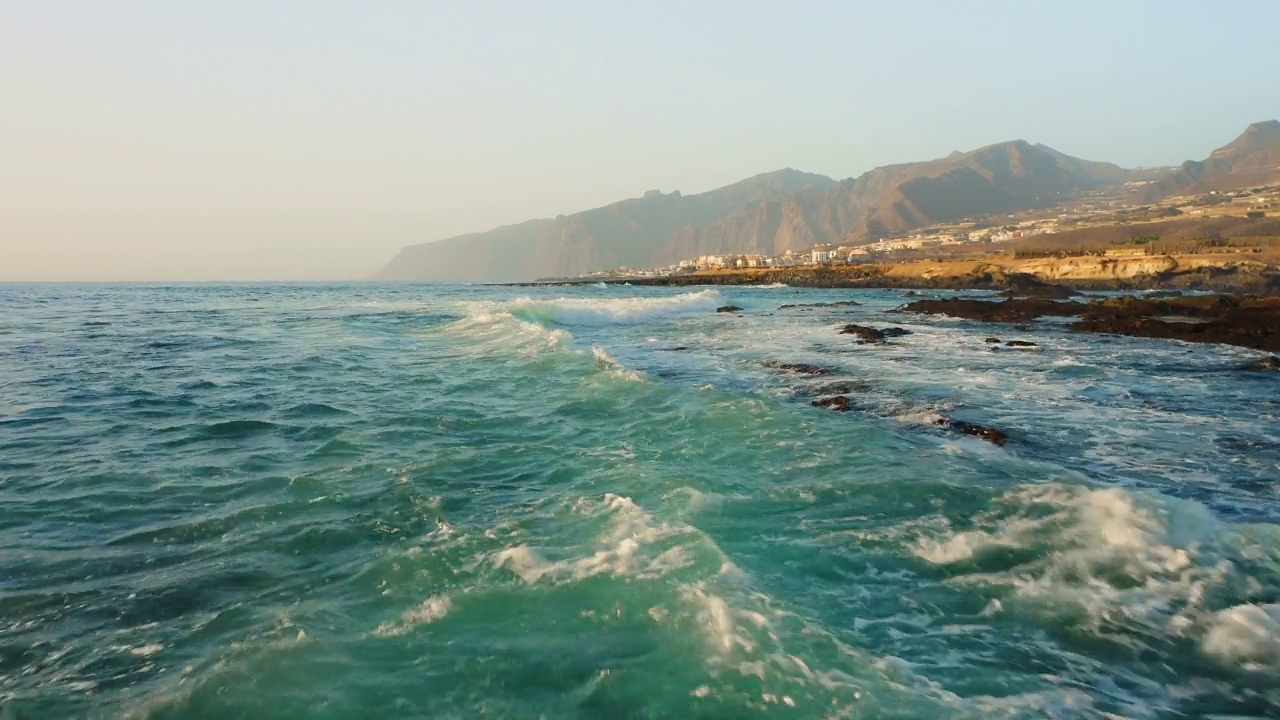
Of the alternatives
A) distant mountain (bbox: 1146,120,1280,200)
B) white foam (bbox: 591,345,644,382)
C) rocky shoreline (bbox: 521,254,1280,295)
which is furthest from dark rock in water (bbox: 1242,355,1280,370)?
distant mountain (bbox: 1146,120,1280,200)

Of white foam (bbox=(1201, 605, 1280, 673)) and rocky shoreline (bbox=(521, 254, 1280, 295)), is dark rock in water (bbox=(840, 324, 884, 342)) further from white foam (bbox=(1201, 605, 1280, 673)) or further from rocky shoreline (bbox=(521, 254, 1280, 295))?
rocky shoreline (bbox=(521, 254, 1280, 295))

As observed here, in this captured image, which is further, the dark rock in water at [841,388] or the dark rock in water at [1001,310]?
the dark rock in water at [1001,310]

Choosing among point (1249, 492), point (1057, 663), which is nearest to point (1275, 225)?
point (1249, 492)

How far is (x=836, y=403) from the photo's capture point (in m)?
13.0

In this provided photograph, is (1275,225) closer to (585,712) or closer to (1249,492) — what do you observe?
(1249,492)

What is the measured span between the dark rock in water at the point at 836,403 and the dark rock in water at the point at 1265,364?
11663 millimetres

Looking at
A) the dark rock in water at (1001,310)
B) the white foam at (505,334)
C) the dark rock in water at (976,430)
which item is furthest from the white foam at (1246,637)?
the dark rock in water at (1001,310)

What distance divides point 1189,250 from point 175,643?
231ft

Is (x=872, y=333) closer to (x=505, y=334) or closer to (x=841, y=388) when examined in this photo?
(x=841, y=388)

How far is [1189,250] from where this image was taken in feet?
181

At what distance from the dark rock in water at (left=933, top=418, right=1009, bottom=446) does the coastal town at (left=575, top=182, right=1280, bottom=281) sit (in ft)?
189

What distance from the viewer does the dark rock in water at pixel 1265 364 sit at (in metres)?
16.8

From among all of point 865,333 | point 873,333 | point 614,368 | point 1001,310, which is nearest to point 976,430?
point 614,368

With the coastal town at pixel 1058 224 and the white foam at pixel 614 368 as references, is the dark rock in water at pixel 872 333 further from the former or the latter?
the coastal town at pixel 1058 224
